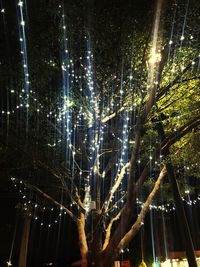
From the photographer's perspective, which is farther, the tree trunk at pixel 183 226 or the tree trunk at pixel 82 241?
the tree trunk at pixel 82 241

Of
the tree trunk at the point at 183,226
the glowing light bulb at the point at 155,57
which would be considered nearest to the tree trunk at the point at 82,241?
the tree trunk at the point at 183,226

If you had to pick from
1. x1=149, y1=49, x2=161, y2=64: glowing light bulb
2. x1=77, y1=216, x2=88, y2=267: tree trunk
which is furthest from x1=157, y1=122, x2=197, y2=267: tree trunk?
x1=77, y1=216, x2=88, y2=267: tree trunk

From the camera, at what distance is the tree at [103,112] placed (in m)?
5.88

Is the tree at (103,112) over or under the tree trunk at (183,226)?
over

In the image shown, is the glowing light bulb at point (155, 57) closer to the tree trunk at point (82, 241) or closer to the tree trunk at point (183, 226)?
the tree trunk at point (183, 226)

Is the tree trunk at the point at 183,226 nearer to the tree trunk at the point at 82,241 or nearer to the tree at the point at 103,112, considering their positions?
the tree at the point at 103,112

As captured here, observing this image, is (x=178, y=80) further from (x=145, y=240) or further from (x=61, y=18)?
(x=145, y=240)

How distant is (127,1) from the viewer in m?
5.88

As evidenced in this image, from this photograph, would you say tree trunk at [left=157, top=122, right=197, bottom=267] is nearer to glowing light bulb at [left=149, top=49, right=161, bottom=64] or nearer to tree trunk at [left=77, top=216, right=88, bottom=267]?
glowing light bulb at [left=149, top=49, right=161, bottom=64]

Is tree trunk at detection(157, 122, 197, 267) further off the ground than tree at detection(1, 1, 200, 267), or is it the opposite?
tree at detection(1, 1, 200, 267)

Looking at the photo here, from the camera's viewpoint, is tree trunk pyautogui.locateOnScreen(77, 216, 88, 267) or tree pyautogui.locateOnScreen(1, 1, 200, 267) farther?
tree trunk pyautogui.locateOnScreen(77, 216, 88, 267)

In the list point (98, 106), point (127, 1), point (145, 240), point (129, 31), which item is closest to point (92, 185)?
point (98, 106)

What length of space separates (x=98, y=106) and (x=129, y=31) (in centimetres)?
227

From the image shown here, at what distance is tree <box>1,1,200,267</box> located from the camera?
19.3ft
